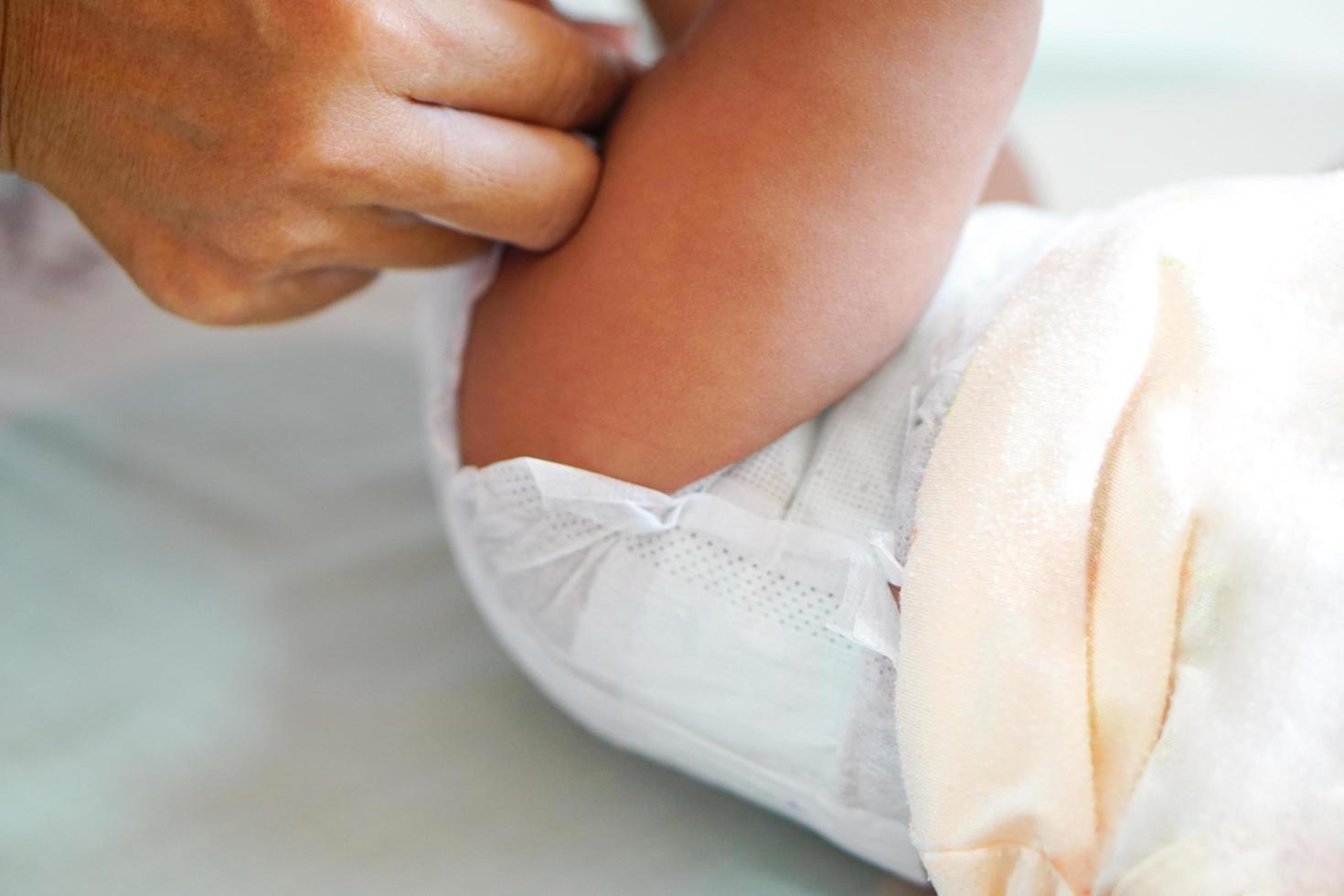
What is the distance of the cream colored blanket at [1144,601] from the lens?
1.26 ft

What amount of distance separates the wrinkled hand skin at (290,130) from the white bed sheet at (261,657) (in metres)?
0.24

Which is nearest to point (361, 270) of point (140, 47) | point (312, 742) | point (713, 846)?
point (140, 47)

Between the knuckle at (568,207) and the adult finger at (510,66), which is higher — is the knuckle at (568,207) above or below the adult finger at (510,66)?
below

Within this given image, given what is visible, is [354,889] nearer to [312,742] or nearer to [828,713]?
[312,742]

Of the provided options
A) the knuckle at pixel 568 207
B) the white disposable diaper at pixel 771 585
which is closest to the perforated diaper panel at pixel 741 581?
the white disposable diaper at pixel 771 585

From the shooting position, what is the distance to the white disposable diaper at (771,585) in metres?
0.50

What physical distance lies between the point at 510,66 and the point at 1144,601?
399mm

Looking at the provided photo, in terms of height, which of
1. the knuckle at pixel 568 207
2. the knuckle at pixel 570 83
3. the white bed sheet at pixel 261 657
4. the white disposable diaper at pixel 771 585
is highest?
the knuckle at pixel 570 83

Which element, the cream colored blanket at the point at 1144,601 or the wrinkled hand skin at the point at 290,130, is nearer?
the cream colored blanket at the point at 1144,601

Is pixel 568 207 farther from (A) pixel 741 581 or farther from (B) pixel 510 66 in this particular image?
(A) pixel 741 581

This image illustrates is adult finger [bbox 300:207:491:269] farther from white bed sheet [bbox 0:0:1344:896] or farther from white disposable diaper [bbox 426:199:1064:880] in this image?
white bed sheet [bbox 0:0:1344:896]

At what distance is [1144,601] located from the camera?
41cm

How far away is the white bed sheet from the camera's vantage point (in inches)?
23.4

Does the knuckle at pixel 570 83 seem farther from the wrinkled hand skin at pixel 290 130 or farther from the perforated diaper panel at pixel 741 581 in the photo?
the perforated diaper panel at pixel 741 581
